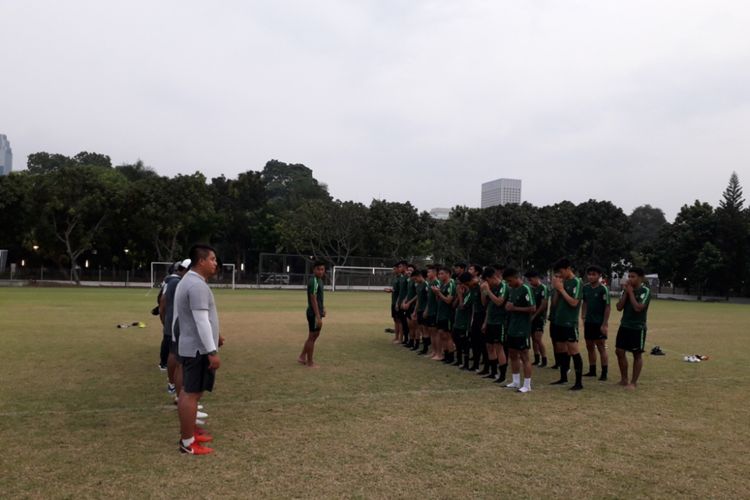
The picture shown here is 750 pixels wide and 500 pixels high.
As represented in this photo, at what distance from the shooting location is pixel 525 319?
866 cm

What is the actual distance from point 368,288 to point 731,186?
120 ft

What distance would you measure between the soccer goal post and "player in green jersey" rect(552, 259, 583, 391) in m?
37.7

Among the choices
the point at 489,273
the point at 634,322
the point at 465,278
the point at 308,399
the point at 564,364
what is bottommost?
the point at 308,399

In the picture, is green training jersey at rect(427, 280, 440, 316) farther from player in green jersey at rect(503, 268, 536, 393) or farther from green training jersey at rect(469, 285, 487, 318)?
player in green jersey at rect(503, 268, 536, 393)

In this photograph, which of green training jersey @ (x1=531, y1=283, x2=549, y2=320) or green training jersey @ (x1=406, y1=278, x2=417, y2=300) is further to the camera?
green training jersey @ (x1=406, y1=278, x2=417, y2=300)

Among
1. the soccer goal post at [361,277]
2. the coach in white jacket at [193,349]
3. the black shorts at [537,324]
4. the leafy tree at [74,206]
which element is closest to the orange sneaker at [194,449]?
the coach in white jacket at [193,349]

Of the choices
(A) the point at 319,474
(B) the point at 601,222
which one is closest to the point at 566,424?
(A) the point at 319,474

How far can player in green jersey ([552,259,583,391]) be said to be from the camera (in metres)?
9.20

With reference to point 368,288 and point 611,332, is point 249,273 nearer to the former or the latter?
point 368,288

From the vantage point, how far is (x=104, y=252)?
2032 inches

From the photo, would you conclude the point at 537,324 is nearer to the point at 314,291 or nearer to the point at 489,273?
the point at 489,273

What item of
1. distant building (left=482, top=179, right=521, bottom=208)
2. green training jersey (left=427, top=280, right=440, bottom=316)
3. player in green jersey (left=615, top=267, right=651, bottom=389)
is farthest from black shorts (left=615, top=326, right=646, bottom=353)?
distant building (left=482, top=179, right=521, bottom=208)

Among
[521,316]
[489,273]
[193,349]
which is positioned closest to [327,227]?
[489,273]

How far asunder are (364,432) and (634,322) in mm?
5210
